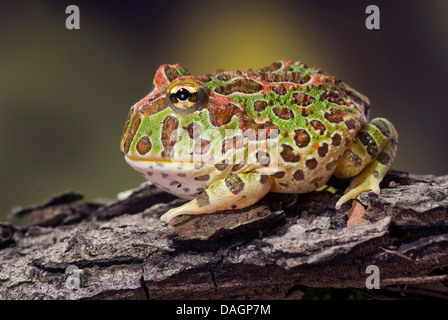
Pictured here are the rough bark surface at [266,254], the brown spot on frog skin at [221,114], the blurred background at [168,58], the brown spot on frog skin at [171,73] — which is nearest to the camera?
the rough bark surface at [266,254]

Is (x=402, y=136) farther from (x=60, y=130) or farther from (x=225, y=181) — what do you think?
(x=60, y=130)

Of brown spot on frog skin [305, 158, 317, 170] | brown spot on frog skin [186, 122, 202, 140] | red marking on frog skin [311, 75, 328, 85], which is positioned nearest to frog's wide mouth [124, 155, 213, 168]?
brown spot on frog skin [186, 122, 202, 140]

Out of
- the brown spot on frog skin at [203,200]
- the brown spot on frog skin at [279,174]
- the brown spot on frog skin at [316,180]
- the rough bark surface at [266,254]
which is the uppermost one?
the brown spot on frog skin at [279,174]

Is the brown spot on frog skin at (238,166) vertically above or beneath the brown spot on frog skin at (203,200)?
above

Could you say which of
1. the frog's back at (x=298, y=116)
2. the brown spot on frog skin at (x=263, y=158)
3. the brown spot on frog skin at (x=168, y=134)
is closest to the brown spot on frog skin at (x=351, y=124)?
the frog's back at (x=298, y=116)

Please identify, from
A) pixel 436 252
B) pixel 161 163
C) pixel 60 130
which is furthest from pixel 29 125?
pixel 436 252

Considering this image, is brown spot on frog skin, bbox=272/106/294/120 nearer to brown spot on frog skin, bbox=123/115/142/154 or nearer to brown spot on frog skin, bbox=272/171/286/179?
brown spot on frog skin, bbox=272/171/286/179

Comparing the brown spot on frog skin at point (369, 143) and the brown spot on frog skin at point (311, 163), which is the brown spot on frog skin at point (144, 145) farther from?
the brown spot on frog skin at point (369, 143)
